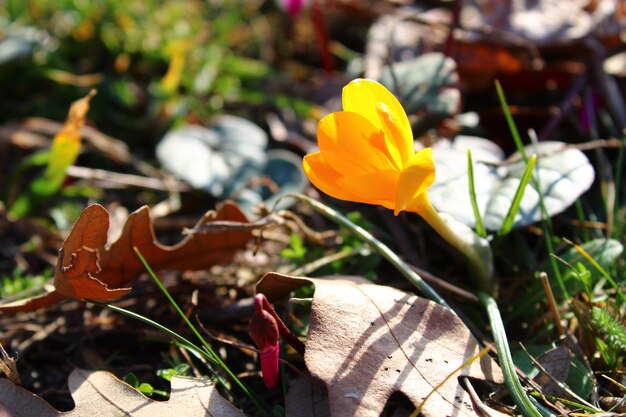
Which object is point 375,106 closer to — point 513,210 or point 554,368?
point 513,210

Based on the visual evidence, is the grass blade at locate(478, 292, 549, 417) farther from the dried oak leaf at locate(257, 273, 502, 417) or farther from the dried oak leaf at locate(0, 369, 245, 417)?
the dried oak leaf at locate(0, 369, 245, 417)

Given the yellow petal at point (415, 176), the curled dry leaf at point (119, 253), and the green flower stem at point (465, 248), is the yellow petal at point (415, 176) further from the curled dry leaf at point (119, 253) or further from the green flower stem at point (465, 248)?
the curled dry leaf at point (119, 253)

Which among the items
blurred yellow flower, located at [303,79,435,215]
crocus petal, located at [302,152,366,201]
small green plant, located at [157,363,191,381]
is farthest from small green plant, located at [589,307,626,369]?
small green plant, located at [157,363,191,381]

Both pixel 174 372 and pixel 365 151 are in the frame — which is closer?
pixel 365 151

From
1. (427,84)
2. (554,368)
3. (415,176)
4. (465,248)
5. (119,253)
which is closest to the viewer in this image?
(415,176)

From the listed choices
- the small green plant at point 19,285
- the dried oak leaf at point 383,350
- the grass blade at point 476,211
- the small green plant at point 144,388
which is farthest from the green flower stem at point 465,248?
the small green plant at point 19,285

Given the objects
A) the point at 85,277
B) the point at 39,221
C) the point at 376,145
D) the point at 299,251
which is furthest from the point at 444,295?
the point at 39,221

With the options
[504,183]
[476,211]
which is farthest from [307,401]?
[504,183]

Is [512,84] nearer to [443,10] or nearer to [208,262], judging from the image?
[443,10]
